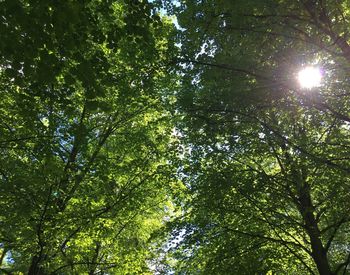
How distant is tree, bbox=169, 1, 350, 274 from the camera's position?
705 cm

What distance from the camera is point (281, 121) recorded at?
9930 mm

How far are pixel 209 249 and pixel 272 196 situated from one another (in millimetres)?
2549

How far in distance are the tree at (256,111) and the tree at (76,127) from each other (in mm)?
1156

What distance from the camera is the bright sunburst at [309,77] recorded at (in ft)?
24.2

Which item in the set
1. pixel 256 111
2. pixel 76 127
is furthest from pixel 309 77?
pixel 76 127

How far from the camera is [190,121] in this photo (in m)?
8.83

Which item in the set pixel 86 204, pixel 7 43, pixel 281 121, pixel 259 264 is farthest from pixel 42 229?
pixel 281 121

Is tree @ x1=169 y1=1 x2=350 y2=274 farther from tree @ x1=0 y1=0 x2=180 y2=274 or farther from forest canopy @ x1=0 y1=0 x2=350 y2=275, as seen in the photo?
tree @ x1=0 y1=0 x2=180 y2=274

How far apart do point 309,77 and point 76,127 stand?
533 centimetres

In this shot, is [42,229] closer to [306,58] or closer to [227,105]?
[227,105]

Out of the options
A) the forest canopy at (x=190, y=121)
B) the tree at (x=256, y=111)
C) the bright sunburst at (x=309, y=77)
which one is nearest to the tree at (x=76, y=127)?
the forest canopy at (x=190, y=121)

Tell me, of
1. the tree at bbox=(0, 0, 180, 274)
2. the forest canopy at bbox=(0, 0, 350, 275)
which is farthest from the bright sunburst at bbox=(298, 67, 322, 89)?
the tree at bbox=(0, 0, 180, 274)

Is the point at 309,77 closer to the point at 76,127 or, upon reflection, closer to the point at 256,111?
the point at 256,111

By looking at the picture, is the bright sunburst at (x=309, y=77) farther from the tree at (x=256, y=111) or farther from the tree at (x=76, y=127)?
the tree at (x=76, y=127)
